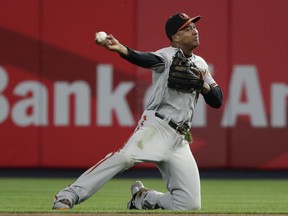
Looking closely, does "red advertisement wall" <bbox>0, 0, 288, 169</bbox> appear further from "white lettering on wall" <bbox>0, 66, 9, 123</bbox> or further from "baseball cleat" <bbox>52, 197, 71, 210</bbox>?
"baseball cleat" <bbox>52, 197, 71, 210</bbox>

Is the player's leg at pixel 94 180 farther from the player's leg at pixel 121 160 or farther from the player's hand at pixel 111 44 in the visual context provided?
the player's hand at pixel 111 44

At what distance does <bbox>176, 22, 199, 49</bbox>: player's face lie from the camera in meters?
8.02

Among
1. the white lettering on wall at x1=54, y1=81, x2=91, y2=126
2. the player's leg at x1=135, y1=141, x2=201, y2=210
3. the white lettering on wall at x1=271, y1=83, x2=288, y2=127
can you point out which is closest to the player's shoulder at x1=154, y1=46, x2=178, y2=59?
the player's leg at x1=135, y1=141, x2=201, y2=210

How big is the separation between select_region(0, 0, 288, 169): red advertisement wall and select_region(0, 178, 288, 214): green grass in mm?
620

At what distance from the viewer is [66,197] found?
25.1ft

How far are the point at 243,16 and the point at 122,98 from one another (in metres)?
1.93

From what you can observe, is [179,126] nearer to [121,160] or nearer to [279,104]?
[121,160]

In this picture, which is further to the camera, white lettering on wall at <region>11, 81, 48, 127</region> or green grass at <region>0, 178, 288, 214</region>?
white lettering on wall at <region>11, 81, 48, 127</region>

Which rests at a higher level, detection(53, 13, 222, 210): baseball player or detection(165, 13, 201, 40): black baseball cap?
detection(165, 13, 201, 40): black baseball cap

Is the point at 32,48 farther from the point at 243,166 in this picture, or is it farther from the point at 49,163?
the point at 243,166

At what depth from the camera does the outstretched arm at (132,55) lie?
284 inches

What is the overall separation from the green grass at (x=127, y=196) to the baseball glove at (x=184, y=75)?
100cm

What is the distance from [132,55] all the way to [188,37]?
2.45 feet

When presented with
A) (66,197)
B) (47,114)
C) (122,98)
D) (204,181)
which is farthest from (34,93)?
(66,197)
